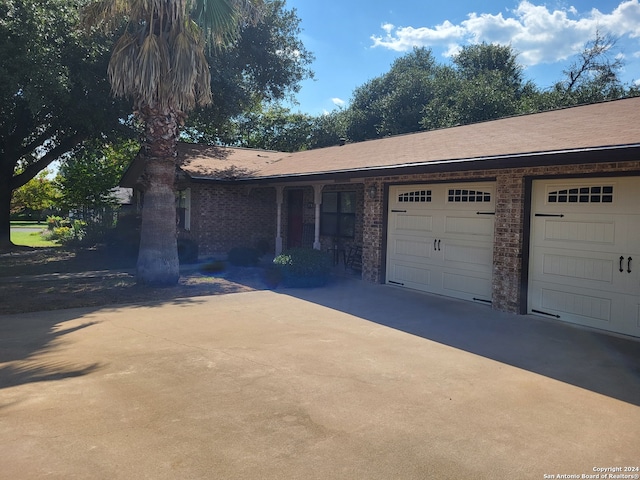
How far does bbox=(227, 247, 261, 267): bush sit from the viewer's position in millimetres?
14804

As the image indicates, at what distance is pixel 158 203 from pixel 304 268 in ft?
12.3

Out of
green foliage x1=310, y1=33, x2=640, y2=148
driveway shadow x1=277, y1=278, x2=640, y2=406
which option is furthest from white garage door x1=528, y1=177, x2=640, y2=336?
green foliage x1=310, y1=33, x2=640, y2=148

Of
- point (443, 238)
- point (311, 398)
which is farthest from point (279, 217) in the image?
point (311, 398)

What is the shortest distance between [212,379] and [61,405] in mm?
1441

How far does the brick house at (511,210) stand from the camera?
709 centimetres

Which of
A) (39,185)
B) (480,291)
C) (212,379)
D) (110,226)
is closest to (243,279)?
(480,291)

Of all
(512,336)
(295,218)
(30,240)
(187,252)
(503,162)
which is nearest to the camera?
(512,336)

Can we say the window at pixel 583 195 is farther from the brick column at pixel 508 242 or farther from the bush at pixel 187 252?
the bush at pixel 187 252

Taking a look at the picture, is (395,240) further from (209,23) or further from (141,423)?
(141,423)

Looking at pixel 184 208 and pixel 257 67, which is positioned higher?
pixel 257 67

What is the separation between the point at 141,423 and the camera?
13.0ft

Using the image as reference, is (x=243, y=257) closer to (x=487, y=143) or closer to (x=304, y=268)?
(x=304, y=268)

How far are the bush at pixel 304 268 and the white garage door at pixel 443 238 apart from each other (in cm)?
164

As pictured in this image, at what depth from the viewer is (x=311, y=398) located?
4.60 m
